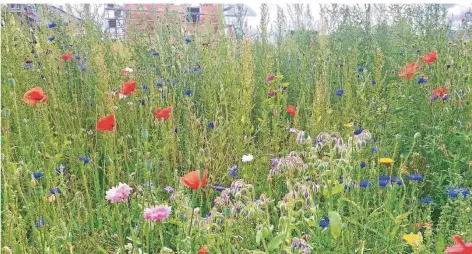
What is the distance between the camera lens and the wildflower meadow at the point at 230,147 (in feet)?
5.13

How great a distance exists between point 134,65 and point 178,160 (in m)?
1.12

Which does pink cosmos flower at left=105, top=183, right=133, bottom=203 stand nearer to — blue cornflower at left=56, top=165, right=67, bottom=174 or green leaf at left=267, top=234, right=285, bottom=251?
blue cornflower at left=56, top=165, right=67, bottom=174

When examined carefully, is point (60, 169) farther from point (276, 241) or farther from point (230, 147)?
point (230, 147)

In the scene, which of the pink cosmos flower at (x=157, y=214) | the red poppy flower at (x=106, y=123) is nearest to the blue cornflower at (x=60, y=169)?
the red poppy flower at (x=106, y=123)

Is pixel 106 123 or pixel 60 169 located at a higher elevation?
pixel 106 123

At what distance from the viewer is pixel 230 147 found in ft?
9.16

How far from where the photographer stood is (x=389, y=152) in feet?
8.11

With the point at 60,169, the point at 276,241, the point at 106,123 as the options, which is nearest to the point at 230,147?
the point at 106,123

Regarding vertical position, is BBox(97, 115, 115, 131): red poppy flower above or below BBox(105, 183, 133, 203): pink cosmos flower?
above

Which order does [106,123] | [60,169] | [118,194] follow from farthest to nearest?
[106,123] < [60,169] < [118,194]

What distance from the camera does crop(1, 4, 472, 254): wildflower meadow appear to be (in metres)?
1.56

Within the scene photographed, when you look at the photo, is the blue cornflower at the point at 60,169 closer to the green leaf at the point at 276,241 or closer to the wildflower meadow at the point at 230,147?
the wildflower meadow at the point at 230,147

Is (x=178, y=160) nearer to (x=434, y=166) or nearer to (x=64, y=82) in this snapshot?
(x=64, y=82)

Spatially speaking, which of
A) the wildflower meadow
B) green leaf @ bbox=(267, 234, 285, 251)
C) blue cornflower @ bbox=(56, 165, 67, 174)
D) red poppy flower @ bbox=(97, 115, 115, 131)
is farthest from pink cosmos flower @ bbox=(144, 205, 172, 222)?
red poppy flower @ bbox=(97, 115, 115, 131)
